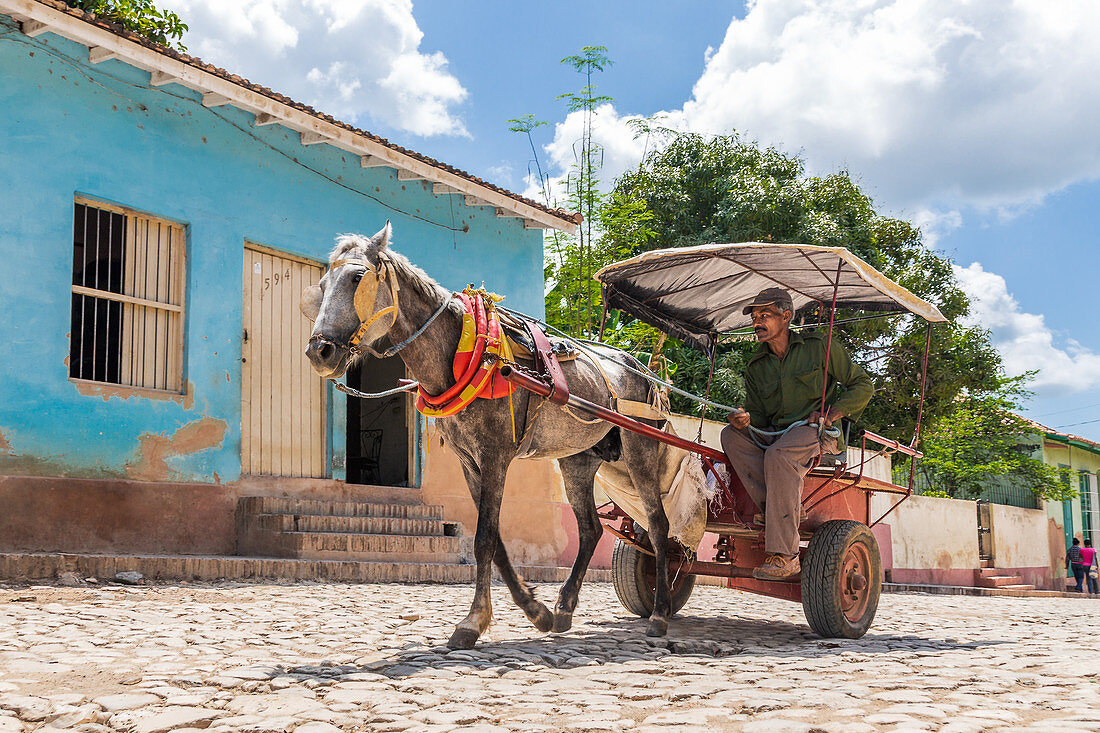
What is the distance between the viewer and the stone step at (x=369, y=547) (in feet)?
27.3

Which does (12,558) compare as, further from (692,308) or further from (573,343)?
(692,308)

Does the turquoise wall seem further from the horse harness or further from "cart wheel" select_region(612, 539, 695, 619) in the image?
"cart wheel" select_region(612, 539, 695, 619)

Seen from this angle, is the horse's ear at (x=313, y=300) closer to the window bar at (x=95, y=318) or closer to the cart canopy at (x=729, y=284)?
the cart canopy at (x=729, y=284)

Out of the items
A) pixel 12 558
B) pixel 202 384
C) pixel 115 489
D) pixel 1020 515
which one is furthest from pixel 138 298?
pixel 1020 515

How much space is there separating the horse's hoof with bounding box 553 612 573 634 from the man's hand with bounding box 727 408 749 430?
160 centimetres

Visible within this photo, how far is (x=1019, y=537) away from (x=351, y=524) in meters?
19.7

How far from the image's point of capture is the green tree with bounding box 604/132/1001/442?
748 inches

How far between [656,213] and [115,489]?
1521cm

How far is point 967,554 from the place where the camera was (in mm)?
20031

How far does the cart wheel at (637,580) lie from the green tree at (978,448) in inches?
747

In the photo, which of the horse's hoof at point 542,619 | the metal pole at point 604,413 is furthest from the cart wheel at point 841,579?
the horse's hoof at point 542,619

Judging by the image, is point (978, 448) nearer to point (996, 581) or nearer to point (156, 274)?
point (996, 581)

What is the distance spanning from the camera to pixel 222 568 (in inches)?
292

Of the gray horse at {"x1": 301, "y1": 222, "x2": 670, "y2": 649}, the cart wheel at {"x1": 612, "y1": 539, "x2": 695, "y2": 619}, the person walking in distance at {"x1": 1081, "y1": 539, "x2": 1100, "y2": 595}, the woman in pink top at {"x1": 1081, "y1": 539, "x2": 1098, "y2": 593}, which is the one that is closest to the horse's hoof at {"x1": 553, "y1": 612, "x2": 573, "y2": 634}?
the gray horse at {"x1": 301, "y1": 222, "x2": 670, "y2": 649}
